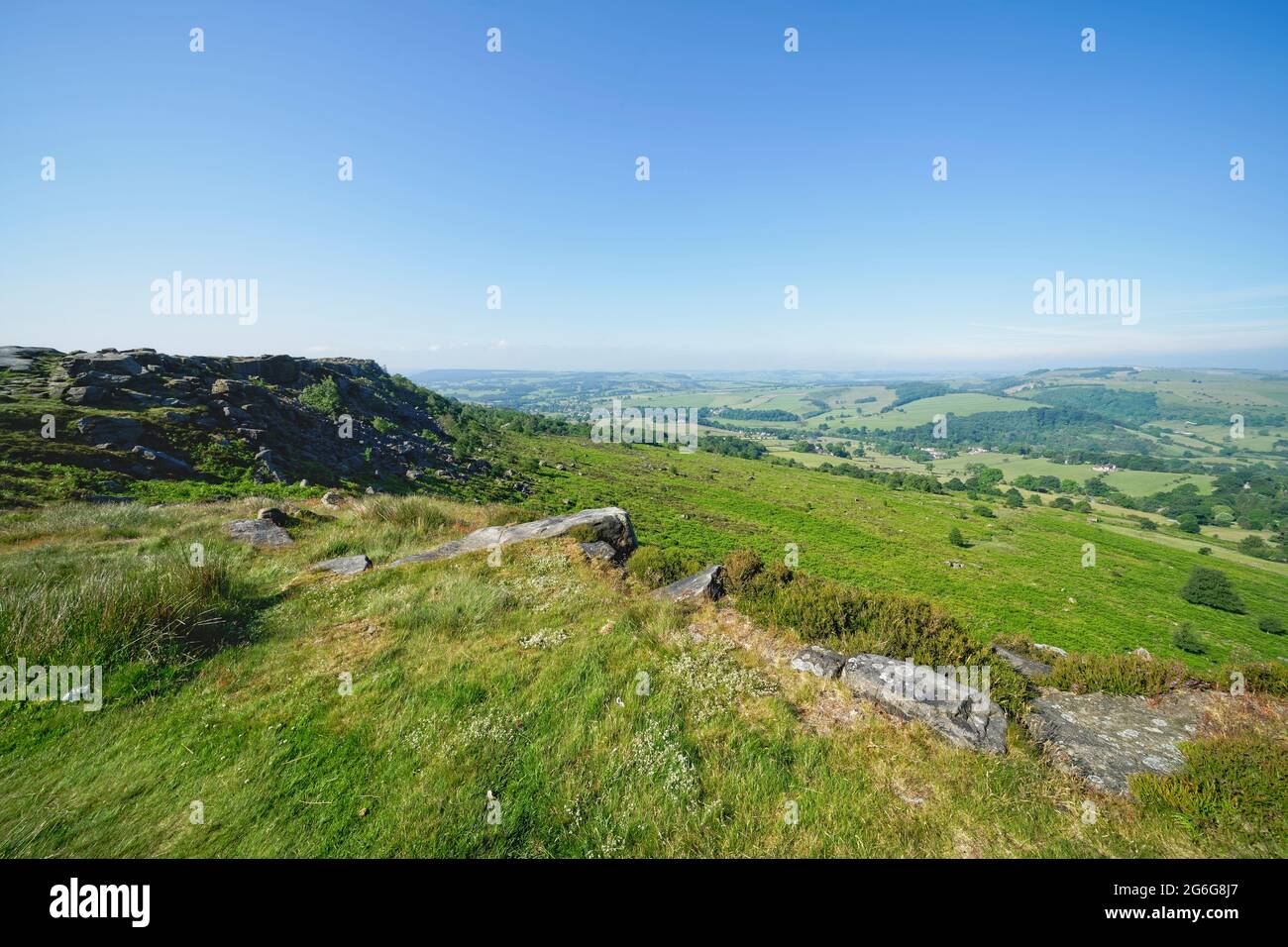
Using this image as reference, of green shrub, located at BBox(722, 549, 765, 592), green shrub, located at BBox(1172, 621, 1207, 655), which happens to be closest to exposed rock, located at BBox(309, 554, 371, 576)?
green shrub, located at BBox(722, 549, 765, 592)

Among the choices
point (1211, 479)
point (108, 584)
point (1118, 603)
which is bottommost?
point (1118, 603)

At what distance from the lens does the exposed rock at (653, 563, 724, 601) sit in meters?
10.5

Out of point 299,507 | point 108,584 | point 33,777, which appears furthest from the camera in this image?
point 299,507

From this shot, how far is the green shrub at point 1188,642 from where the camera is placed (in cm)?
4897

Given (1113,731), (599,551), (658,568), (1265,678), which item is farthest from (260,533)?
(1265,678)

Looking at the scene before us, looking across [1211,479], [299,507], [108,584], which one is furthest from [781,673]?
[1211,479]

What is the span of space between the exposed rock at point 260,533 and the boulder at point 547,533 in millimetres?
4376

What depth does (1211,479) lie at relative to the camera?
152 metres

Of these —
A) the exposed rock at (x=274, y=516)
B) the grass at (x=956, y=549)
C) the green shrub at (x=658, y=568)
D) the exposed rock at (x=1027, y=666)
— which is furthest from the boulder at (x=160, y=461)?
the exposed rock at (x=1027, y=666)

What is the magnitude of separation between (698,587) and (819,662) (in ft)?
11.2
